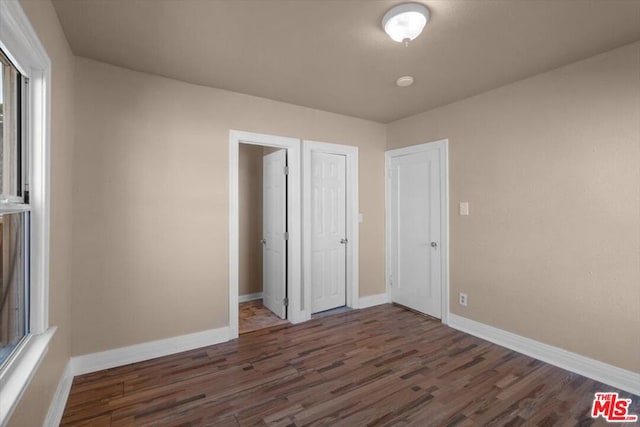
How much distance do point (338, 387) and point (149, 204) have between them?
7.08 ft

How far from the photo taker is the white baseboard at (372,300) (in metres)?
3.97

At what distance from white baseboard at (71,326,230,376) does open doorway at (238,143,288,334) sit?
0.37m

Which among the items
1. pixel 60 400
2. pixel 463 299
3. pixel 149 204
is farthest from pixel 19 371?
pixel 463 299

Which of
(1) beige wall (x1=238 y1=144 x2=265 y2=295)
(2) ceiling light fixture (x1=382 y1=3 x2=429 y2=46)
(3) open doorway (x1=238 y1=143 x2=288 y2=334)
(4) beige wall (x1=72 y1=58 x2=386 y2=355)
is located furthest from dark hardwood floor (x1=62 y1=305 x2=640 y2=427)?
(2) ceiling light fixture (x1=382 y1=3 x2=429 y2=46)

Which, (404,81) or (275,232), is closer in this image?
(404,81)

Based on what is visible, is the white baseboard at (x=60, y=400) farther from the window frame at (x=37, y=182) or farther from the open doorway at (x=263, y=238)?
the open doorway at (x=263, y=238)

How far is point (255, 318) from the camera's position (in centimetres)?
362

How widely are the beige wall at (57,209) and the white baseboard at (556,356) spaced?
3.41 m

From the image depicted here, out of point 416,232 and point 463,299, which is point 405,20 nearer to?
point 416,232

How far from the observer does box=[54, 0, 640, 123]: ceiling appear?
1810 millimetres

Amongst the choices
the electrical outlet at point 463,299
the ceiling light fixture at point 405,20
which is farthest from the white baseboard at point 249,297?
the ceiling light fixture at point 405,20

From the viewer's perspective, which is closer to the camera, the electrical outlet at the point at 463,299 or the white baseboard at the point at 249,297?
the electrical outlet at the point at 463,299

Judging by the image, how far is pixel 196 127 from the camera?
2850mm

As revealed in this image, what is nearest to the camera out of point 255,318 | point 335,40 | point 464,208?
point 335,40
